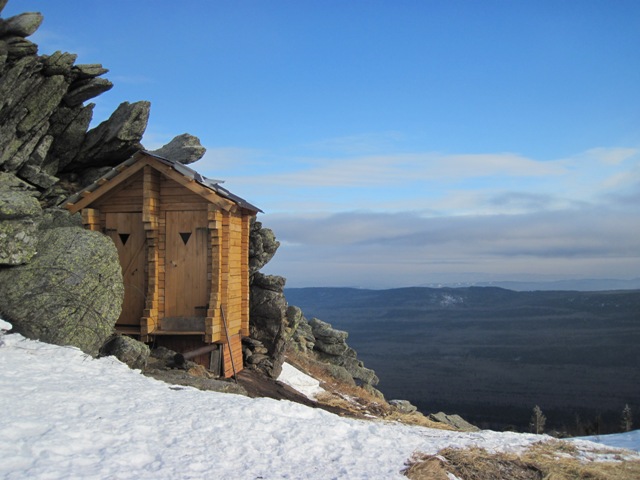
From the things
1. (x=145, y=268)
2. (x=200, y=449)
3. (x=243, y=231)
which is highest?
(x=243, y=231)

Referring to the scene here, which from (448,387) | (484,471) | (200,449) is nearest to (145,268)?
(200,449)

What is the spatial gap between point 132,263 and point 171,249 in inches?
61.0

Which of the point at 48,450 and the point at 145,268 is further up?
the point at 145,268

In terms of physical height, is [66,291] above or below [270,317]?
above

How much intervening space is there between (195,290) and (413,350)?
16909cm

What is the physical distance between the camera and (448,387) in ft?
411

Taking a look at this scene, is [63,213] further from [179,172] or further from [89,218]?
[179,172]

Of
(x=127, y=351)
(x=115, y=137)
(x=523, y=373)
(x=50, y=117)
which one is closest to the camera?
(x=127, y=351)

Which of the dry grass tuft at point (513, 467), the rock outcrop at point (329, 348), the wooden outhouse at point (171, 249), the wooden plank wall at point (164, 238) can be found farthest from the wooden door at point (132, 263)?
the rock outcrop at point (329, 348)

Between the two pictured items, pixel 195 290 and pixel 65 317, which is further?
pixel 195 290

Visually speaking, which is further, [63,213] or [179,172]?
[63,213]

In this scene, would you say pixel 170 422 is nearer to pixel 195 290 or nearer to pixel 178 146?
pixel 195 290

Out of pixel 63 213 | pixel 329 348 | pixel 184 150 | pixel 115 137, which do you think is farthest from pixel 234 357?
pixel 329 348

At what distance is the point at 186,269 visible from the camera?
60.5 ft
